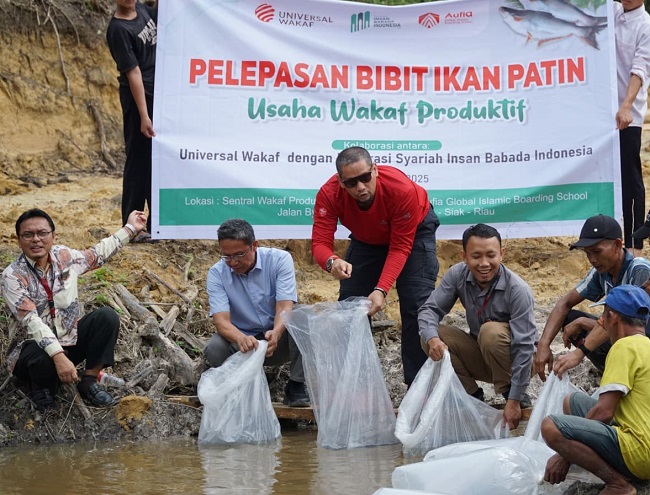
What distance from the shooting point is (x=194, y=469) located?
505 cm

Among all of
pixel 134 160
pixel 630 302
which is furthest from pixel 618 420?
pixel 134 160

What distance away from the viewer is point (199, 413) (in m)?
5.91

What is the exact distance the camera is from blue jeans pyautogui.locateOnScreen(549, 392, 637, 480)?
159 inches

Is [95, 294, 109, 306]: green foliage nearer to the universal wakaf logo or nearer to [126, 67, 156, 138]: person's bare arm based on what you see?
[126, 67, 156, 138]: person's bare arm

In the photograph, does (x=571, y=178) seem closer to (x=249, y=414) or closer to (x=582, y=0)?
(x=582, y=0)

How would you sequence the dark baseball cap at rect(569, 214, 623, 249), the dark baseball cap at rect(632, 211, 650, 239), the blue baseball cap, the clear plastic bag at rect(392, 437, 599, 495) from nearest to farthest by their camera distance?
the blue baseball cap
the clear plastic bag at rect(392, 437, 599, 495)
the dark baseball cap at rect(569, 214, 623, 249)
the dark baseball cap at rect(632, 211, 650, 239)

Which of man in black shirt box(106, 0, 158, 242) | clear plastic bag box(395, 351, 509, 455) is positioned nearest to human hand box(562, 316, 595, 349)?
clear plastic bag box(395, 351, 509, 455)

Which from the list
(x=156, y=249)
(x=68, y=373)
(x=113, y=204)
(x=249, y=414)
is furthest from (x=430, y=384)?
(x=113, y=204)

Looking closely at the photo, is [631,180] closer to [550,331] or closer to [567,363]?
[550,331]

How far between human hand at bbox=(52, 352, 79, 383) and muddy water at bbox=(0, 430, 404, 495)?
40 centimetres

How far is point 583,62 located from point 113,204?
12.9 feet

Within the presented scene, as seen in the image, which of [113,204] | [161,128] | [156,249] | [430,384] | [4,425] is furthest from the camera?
[113,204]

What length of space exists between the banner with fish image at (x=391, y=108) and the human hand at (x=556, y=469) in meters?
2.75

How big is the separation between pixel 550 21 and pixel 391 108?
122 cm
